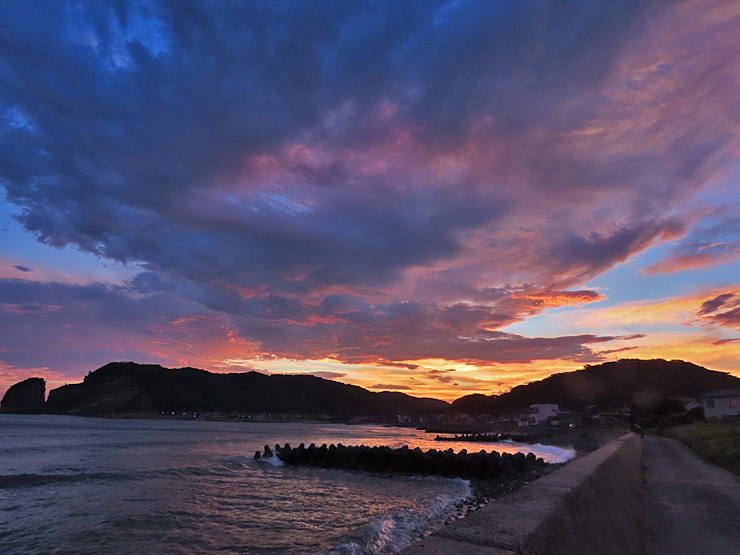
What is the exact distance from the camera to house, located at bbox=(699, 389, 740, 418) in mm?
51656

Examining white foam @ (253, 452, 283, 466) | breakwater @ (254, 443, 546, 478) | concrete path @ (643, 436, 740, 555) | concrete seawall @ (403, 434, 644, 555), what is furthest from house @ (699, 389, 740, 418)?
concrete seawall @ (403, 434, 644, 555)

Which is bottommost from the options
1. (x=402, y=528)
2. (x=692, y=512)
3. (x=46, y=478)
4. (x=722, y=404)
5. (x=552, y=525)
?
(x=46, y=478)

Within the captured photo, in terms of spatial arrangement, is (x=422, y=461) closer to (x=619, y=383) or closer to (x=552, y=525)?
(x=552, y=525)

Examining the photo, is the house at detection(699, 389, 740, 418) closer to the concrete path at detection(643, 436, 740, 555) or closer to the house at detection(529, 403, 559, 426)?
the house at detection(529, 403, 559, 426)

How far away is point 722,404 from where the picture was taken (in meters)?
53.4

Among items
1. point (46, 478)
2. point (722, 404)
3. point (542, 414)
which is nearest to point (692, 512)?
point (46, 478)

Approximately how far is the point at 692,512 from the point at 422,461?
18.2 metres

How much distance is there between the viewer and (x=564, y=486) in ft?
17.5

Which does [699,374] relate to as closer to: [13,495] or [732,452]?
[732,452]

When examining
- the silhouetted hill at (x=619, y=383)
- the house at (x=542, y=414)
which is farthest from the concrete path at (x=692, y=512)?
the silhouetted hill at (x=619, y=383)

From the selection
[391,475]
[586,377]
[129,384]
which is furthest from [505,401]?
[391,475]

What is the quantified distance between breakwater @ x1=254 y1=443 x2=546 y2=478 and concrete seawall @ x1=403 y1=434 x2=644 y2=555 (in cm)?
1744

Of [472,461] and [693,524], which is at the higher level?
[693,524]

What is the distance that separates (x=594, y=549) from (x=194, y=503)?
14.0 meters
